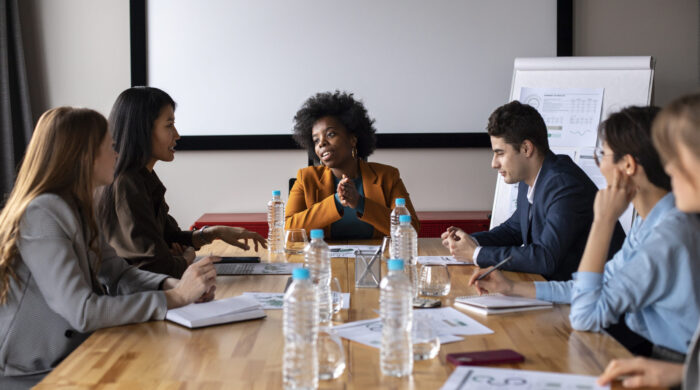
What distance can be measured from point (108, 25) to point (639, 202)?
3772mm

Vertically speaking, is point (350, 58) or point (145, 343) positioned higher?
point (350, 58)

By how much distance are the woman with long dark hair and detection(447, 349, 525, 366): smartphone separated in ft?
4.00

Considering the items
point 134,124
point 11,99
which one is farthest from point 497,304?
point 11,99

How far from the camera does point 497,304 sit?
1.84 metres

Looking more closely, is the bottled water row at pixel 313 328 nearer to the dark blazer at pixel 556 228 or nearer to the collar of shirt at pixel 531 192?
the dark blazer at pixel 556 228

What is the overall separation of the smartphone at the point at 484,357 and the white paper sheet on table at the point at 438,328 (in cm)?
13

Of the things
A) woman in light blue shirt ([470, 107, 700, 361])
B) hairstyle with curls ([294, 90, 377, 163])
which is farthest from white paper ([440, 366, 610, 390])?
hairstyle with curls ([294, 90, 377, 163])

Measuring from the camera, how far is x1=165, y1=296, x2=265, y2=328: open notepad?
1701 mm

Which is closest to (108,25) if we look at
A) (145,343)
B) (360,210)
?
(360,210)

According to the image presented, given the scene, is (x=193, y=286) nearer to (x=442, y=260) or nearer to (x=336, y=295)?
(x=336, y=295)

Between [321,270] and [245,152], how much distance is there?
2.80 m

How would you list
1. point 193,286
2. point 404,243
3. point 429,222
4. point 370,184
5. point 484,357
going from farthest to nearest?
point 429,222, point 370,184, point 404,243, point 193,286, point 484,357

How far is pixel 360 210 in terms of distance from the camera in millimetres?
3123

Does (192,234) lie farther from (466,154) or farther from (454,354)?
(466,154)
